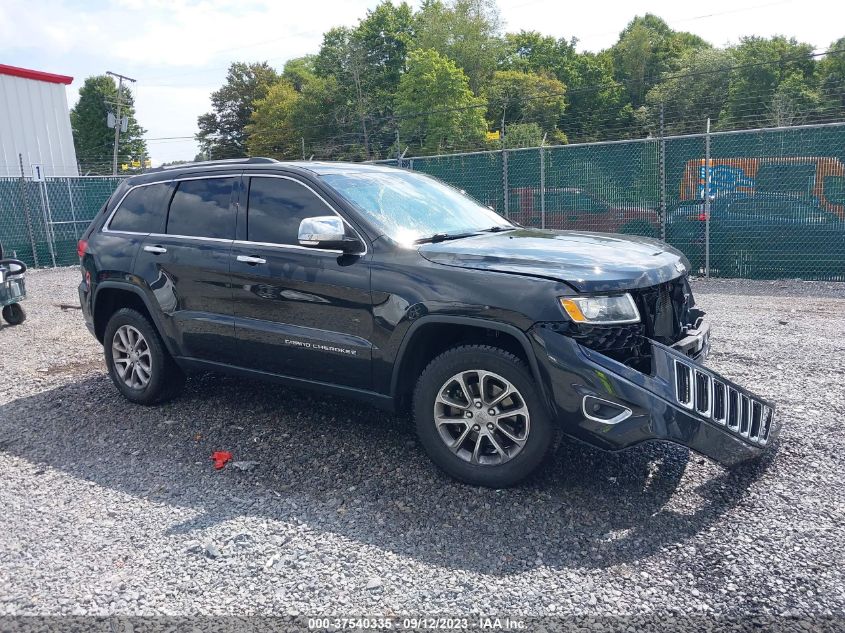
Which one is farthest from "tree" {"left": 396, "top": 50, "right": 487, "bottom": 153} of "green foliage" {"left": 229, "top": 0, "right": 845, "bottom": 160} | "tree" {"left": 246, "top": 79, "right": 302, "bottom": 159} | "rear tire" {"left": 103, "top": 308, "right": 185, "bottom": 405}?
"rear tire" {"left": 103, "top": 308, "right": 185, "bottom": 405}

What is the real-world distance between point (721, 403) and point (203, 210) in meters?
3.68

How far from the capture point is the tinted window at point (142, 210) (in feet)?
17.8

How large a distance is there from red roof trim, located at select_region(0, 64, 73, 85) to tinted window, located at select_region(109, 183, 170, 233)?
27638mm

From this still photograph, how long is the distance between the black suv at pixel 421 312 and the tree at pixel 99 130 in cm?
7506

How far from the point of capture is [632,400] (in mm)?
3426

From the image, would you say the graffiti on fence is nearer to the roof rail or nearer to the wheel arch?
the roof rail

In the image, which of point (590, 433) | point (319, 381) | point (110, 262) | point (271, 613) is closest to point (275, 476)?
point (319, 381)

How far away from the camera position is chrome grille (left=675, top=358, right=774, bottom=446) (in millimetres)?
3566

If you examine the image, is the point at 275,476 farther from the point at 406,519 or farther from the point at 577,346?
the point at 577,346

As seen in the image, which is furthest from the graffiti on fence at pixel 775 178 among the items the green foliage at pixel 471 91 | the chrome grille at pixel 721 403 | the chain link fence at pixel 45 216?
the green foliage at pixel 471 91

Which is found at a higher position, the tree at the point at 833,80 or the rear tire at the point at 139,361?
the tree at the point at 833,80

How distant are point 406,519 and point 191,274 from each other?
2475mm

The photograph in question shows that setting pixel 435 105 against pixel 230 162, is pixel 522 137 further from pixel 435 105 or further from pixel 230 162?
pixel 230 162

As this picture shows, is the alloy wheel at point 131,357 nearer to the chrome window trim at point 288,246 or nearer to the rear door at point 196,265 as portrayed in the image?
the rear door at point 196,265
